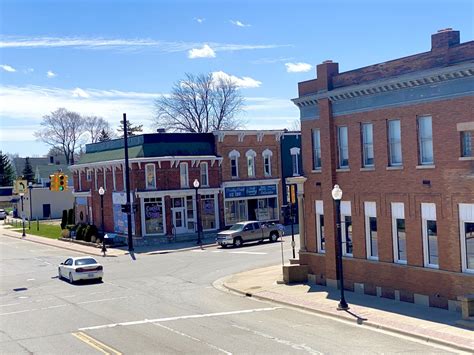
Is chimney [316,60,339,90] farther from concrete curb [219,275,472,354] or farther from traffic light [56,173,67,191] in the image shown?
traffic light [56,173,67,191]

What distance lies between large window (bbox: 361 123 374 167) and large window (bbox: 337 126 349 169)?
3.37ft

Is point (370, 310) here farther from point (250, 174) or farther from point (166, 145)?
point (250, 174)

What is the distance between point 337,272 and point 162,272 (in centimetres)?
1184

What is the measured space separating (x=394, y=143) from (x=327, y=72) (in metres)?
4.86

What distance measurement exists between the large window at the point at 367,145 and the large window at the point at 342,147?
103 centimetres

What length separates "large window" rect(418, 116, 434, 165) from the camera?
23.2m

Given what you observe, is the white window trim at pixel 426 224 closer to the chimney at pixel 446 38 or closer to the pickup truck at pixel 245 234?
the chimney at pixel 446 38

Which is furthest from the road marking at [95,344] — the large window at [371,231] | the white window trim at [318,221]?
the white window trim at [318,221]

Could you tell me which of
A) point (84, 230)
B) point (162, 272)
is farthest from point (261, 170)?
point (162, 272)

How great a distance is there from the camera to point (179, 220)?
175 ft

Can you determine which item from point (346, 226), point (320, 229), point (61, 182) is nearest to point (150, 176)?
point (61, 182)

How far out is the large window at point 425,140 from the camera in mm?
23172

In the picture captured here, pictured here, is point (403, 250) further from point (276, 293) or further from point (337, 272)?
point (276, 293)

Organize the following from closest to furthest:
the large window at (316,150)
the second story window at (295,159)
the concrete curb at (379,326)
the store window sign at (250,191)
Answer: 1. the concrete curb at (379,326)
2. the large window at (316,150)
3. the store window sign at (250,191)
4. the second story window at (295,159)
